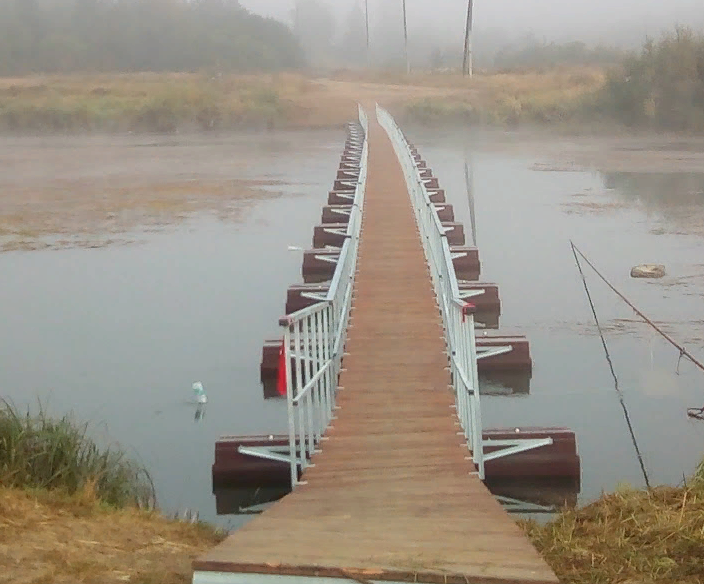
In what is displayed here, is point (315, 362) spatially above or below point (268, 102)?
below

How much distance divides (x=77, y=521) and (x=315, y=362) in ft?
7.56

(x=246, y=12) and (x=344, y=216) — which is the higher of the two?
(x=246, y=12)

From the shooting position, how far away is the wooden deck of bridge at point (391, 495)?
462 centimetres

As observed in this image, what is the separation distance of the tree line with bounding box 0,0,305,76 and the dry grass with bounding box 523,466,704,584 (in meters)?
66.6

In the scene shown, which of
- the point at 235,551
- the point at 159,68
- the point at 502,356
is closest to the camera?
the point at 235,551

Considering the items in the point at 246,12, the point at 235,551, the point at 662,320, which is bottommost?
the point at 662,320

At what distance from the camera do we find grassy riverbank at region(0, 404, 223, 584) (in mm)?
5188

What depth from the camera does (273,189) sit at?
27109 millimetres

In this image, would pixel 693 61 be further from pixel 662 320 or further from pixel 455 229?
Result: pixel 662 320

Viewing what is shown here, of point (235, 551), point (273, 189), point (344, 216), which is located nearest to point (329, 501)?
point (235, 551)

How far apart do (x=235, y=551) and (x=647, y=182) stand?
2346cm

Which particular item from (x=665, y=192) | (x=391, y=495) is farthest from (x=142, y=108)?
(x=391, y=495)

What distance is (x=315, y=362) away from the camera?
793 centimetres

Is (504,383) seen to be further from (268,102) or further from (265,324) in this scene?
(268,102)
